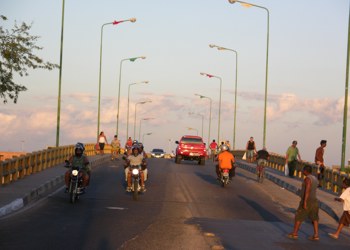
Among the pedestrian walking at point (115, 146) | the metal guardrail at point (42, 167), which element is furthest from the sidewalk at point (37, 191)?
the pedestrian walking at point (115, 146)

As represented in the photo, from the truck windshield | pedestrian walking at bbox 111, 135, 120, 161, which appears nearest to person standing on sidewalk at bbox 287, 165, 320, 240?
the truck windshield

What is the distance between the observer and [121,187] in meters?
27.9

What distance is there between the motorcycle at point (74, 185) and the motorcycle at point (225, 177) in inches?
368

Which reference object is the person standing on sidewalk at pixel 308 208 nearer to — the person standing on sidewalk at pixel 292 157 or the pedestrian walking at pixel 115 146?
the person standing on sidewalk at pixel 292 157

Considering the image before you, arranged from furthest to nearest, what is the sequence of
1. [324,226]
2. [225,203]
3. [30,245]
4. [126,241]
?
[225,203]
[324,226]
[126,241]
[30,245]

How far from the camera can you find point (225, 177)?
97.5 ft

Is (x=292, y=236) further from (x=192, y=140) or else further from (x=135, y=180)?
(x=192, y=140)

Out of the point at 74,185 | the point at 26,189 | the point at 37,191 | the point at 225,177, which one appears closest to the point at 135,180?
the point at 74,185

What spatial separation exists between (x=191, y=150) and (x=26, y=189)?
98.1 feet

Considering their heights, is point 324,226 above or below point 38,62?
below

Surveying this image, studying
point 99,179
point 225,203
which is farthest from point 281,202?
point 99,179

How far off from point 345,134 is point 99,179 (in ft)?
33.1

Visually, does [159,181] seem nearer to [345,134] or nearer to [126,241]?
[345,134]

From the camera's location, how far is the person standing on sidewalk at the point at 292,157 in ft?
119
